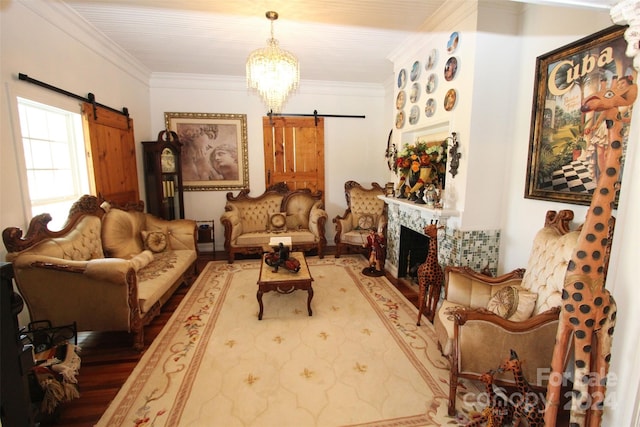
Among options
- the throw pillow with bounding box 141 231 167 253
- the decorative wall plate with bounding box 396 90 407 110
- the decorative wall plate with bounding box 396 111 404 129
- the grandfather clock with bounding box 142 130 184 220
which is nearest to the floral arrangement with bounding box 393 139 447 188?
the decorative wall plate with bounding box 396 111 404 129

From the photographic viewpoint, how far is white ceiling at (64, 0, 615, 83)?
8.51 feet

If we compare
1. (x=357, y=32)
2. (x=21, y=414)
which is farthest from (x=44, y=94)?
(x=357, y=32)

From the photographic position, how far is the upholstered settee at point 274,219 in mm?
4414

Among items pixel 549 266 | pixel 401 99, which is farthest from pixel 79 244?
pixel 401 99

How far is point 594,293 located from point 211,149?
16.4ft

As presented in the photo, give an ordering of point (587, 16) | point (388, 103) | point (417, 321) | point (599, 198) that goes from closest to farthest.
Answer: point (599, 198)
point (587, 16)
point (417, 321)
point (388, 103)

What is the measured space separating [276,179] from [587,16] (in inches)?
167

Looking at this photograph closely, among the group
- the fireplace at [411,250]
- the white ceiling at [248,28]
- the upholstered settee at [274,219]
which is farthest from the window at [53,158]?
the fireplace at [411,250]

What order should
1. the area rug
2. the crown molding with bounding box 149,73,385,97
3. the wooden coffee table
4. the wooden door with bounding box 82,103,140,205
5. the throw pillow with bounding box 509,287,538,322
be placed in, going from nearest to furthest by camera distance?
the area rug → the throw pillow with bounding box 509,287,538,322 → the wooden coffee table → the wooden door with bounding box 82,103,140,205 → the crown molding with bounding box 149,73,385,97

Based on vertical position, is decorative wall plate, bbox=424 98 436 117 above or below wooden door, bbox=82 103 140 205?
above

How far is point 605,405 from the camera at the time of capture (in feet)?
3.76

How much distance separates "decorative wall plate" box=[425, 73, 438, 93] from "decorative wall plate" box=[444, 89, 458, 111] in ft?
0.88

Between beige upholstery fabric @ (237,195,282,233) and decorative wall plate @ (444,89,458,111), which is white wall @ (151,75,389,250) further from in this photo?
decorative wall plate @ (444,89,458,111)

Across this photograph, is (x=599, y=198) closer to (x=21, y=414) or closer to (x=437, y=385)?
(x=437, y=385)
